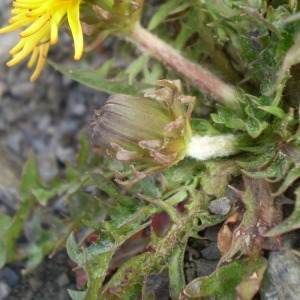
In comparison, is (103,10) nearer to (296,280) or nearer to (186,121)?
(186,121)

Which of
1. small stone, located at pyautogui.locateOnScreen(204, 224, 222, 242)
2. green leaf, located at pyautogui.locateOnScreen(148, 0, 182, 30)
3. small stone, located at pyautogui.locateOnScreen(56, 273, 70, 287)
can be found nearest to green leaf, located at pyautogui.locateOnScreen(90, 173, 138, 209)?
small stone, located at pyautogui.locateOnScreen(204, 224, 222, 242)

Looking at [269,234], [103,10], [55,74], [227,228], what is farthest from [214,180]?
[55,74]

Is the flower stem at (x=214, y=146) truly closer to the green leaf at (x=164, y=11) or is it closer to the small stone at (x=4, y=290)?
the green leaf at (x=164, y=11)

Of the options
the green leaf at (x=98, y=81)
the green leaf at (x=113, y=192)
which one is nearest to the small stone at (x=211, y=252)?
the green leaf at (x=113, y=192)

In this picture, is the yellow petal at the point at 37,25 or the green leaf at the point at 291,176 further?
the yellow petal at the point at 37,25

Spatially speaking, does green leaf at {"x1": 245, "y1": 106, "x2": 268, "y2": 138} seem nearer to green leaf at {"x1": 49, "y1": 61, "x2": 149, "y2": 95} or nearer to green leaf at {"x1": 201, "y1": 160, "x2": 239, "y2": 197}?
green leaf at {"x1": 201, "y1": 160, "x2": 239, "y2": 197}

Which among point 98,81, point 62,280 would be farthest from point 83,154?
point 62,280
